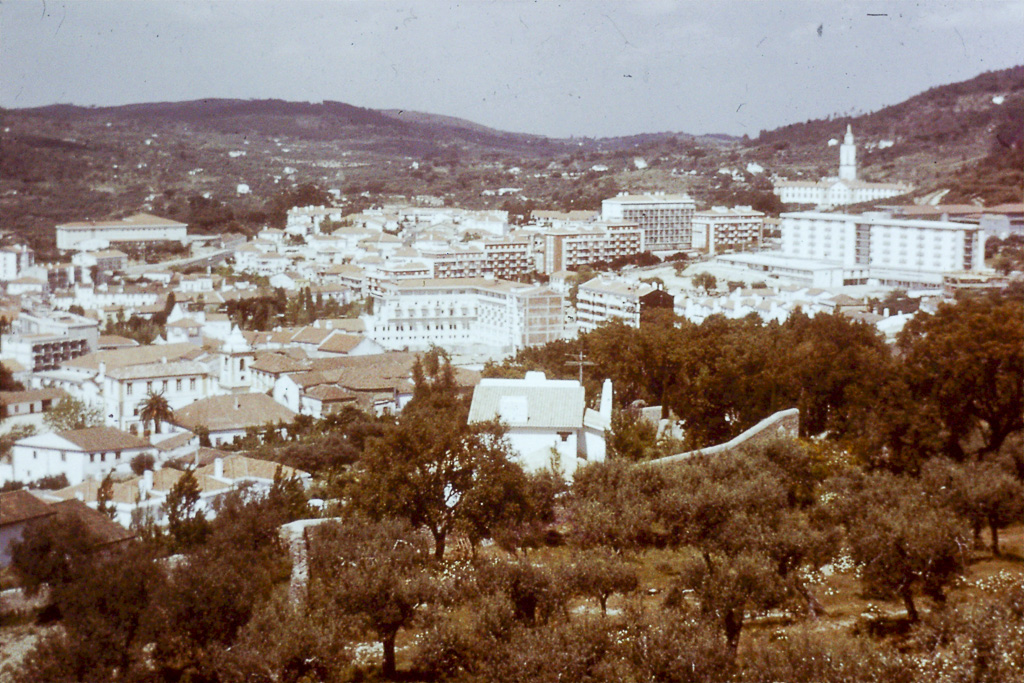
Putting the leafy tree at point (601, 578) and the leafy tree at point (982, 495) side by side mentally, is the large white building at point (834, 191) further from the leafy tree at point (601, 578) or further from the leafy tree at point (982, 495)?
the leafy tree at point (601, 578)

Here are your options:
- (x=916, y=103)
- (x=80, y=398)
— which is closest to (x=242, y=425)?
(x=80, y=398)

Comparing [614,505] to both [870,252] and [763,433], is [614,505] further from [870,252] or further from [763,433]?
[870,252]

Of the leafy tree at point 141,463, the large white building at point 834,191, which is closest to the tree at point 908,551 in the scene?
the leafy tree at point 141,463

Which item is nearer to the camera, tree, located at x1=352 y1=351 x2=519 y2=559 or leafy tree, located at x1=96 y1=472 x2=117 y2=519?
tree, located at x1=352 y1=351 x2=519 y2=559

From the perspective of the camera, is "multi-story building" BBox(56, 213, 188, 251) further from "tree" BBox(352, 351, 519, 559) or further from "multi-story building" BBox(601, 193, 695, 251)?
"tree" BBox(352, 351, 519, 559)

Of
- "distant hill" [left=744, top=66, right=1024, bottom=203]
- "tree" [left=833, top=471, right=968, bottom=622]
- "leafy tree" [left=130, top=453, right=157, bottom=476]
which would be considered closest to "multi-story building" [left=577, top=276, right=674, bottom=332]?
"leafy tree" [left=130, top=453, right=157, bottom=476]
